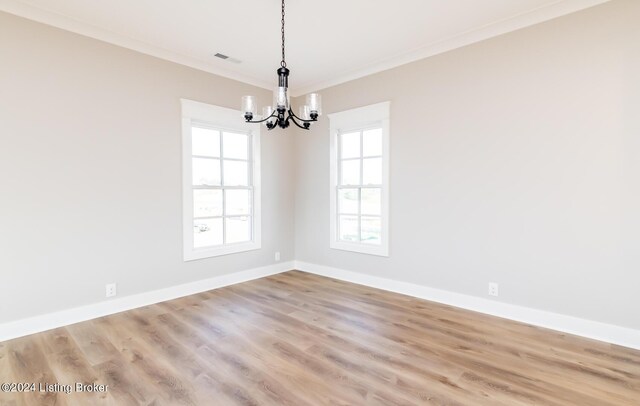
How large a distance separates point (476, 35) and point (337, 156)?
2256mm

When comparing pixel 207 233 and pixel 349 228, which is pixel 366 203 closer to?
pixel 349 228

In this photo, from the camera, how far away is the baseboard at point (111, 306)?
112 inches

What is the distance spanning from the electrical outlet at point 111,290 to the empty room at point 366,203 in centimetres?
3

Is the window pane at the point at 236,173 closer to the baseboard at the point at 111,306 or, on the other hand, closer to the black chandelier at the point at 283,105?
the baseboard at the point at 111,306

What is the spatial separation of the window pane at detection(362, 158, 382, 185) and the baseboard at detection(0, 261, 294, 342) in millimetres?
2108

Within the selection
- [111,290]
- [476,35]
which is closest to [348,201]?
[476,35]

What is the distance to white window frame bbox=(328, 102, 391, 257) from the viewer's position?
4.17 meters

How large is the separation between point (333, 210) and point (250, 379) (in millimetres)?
2915

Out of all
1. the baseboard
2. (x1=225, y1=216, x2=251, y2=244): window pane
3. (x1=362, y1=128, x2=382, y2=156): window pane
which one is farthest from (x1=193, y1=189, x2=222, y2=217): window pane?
(x1=362, y1=128, x2=382, y2=156): window pane

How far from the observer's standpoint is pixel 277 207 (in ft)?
16.8

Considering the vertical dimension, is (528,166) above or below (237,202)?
above

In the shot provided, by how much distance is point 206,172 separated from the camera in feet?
13.9

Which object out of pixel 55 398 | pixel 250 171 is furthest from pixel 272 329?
pixel 250 171

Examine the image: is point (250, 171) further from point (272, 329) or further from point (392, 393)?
point (392, 393)
